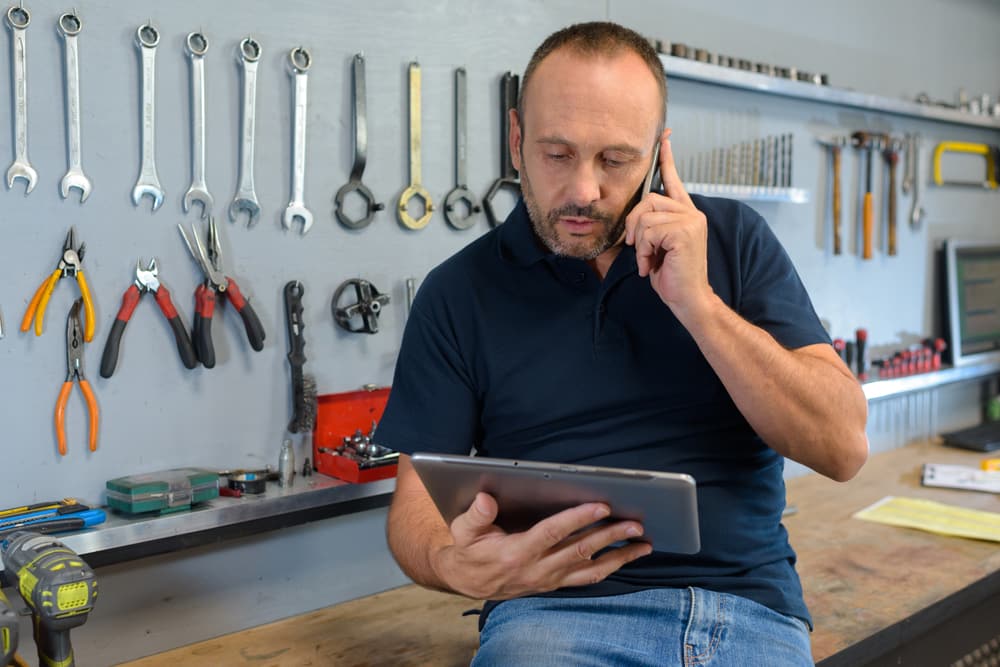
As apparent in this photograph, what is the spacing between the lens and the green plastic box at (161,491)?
1681 mm

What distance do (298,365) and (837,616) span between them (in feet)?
3.95

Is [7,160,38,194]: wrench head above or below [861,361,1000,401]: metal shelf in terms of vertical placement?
above

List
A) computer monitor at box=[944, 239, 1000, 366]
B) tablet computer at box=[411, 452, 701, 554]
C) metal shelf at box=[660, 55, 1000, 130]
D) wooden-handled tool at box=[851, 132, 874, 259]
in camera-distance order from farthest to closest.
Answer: computer monitor at box=[944, 239, 1000, 366], wooden-handled tool at box=[851, 132, 874, 259], metal shelf at box=[660, 55, 1000, 130], tablet computer at box=[411, 452, 701, 554]

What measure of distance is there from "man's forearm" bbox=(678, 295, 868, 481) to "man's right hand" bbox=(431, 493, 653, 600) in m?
0.30

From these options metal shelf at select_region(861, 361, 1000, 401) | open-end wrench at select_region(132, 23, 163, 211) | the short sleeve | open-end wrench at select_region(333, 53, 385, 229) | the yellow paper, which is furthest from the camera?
metal shelf at select_region(861, 361, 1000, 401)

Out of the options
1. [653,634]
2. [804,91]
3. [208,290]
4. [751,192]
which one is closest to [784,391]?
[653,634]

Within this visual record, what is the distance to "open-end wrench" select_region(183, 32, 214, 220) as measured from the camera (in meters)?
1.78

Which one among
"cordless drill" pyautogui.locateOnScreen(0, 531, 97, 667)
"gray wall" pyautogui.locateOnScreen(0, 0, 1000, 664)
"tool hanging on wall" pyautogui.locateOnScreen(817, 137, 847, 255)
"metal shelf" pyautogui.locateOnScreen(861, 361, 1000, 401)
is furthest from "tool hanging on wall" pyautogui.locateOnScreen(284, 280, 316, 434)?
"tool hanging on wall" pyautogui.locateOnScreen(817, 137, 847, 255)

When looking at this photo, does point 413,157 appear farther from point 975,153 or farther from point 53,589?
point 975,153

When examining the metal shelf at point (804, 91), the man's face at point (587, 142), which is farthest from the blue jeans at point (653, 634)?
the metal shelf at point (804, 91)

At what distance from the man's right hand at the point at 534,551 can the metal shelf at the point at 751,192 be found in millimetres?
1562

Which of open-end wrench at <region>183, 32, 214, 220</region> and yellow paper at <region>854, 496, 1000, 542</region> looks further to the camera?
yellow paper at <region>854, 496, 1000, 542</region>

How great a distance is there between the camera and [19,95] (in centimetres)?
159

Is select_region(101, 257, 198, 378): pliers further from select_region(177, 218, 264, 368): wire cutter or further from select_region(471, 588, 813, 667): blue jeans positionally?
select_region(471, 588, 813, 667): blue jeans
